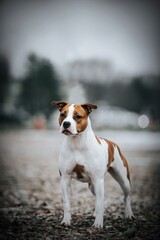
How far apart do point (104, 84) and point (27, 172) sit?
2.03 m

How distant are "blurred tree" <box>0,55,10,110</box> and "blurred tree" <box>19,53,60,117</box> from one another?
0.30 m

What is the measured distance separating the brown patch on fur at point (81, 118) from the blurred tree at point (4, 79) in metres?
3.88

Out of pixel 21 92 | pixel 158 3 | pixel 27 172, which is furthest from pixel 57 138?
pixel 158 3

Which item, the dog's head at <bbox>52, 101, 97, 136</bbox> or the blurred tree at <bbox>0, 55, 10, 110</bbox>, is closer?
the dog's head at <bbox>52, 101, 97, 136</bbox>

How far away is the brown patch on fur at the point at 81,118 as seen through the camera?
5.52ft

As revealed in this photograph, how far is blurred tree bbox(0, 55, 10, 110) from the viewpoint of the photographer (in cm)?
550

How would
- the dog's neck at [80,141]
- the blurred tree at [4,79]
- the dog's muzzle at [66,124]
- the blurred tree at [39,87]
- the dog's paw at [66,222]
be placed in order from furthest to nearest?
the blurred tree at [39,87], the blurred tree at [4,79], the dog's paw at [66,222], the dog's neck at [80,141], the dog's muzzle at [66,124]

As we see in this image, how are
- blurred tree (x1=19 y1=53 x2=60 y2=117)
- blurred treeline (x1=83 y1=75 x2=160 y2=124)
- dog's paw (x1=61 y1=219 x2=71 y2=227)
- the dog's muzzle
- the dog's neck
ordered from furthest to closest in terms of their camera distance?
blurred tree (x1=19 y1=53 x2=60 y2=117), blurred treeline (x1=83 y1=75 x2=160 y2=124), dog's paw (x1=61 y1=219 x2=71 y2=227), the dog's neck, the dog's muzzle

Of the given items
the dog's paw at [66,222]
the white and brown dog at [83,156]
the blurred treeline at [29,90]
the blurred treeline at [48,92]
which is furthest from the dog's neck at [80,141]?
the blurred treeline at [29,90]

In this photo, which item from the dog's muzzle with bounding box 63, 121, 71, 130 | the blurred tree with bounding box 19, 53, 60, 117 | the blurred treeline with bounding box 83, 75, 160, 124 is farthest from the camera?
the blurred tree with bounding box 19, 53, 60, 117

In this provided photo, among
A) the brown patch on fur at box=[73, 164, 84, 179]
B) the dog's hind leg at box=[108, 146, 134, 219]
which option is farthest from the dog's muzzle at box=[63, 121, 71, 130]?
the dog's hind leg at box=[108, 146, 134, 219]

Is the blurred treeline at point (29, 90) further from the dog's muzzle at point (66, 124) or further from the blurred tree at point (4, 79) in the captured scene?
the dog's muzzle at point (66, 124)

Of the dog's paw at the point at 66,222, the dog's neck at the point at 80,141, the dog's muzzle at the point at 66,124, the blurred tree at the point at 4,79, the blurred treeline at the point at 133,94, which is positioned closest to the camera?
the dog's muzzle at the point at 66,124

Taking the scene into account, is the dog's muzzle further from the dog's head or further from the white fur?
the white fur
